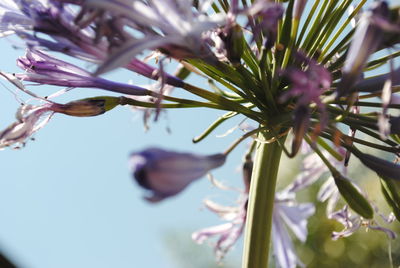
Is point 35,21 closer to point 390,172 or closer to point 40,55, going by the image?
point 40,55

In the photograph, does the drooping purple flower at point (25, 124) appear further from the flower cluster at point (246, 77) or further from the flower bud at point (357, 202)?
the flower bud at point (357, 202)

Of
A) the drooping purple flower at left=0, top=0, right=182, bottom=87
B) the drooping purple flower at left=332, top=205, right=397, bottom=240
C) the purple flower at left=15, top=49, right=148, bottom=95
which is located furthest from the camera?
the drooping purple flower at left=332, top=205, right=397, bottom=240

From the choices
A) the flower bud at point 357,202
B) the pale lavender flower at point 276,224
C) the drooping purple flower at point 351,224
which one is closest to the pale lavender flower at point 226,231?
the pale lavender flower at point 276,224

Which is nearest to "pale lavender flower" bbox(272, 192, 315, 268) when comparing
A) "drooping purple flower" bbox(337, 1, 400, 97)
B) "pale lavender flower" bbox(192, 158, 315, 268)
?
"pale lavender flower" bbox(192, 158, 315, 268)

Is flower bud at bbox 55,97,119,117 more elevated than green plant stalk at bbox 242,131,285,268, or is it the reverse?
flower bud at bbox 55,97,119,117

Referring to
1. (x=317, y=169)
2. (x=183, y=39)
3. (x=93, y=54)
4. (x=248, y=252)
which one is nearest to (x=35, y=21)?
(x=93, y=54)

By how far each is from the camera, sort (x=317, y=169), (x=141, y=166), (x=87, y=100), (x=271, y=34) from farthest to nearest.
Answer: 1. (x=317, y=169)
2. (x=87, y=100)
3. (x=271, y=34)
4. (x=141, y=166)

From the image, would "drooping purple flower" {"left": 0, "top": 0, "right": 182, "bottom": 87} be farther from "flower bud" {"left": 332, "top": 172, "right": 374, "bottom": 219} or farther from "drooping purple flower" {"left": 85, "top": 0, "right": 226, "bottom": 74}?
"flower bud" {"left": 332, "top": 172, "right": 374, "bottom": 219}
